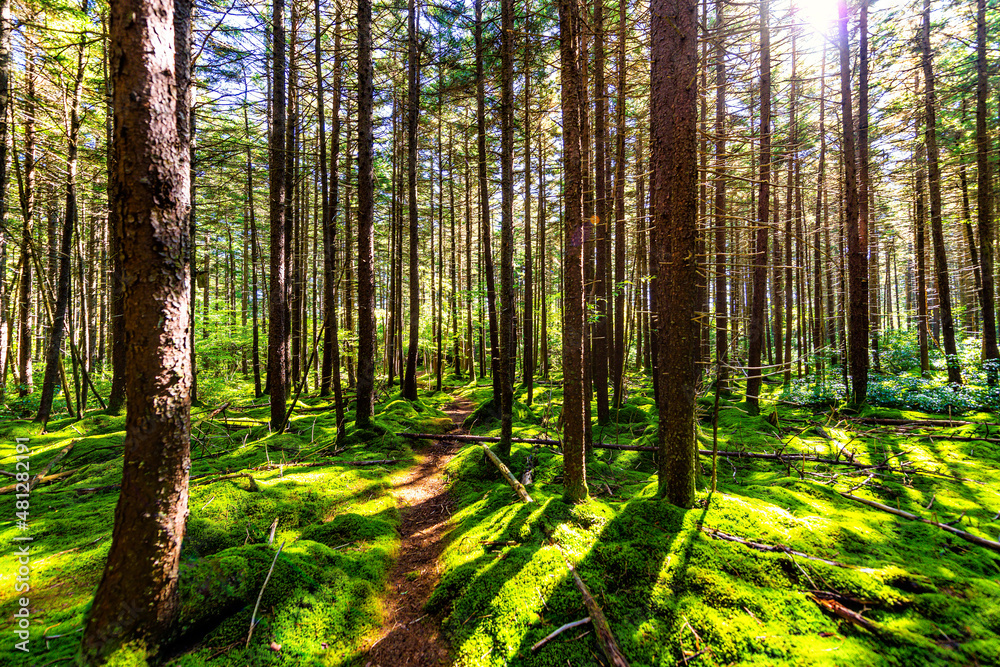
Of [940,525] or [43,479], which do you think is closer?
[940,525]

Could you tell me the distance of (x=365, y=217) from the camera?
834cm

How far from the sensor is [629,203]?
1850 cm

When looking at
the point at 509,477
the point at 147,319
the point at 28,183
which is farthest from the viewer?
the point at 28,183

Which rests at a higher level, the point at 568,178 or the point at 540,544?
the point at 568,178

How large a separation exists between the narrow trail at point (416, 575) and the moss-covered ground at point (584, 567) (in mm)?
141

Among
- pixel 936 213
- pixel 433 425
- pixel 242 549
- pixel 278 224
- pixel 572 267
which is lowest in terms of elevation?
pixel 433 425

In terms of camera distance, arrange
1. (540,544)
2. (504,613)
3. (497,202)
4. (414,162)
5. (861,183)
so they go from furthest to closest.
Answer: (497,202) < (414,162) < (861,183) < (540,544) < (504,613)

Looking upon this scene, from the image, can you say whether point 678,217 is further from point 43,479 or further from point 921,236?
point 921,236

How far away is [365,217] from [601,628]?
850 centimetres

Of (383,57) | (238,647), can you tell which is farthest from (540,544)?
(383,57)

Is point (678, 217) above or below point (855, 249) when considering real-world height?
below

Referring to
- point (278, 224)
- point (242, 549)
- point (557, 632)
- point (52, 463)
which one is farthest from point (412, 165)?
point (557, 632)

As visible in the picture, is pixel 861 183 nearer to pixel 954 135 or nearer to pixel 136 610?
pixel 954 135

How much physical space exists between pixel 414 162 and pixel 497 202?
961 centimetres
